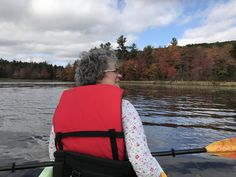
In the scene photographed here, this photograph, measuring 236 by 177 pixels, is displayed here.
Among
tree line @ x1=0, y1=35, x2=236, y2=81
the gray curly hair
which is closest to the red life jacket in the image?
the gray curly hair

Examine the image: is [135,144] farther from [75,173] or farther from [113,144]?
[75,173]

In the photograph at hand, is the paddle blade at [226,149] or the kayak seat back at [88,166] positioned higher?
the kayak seat back at [88,166]

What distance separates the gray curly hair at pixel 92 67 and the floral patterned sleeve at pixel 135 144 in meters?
0.38

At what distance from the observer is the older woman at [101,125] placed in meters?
2.73

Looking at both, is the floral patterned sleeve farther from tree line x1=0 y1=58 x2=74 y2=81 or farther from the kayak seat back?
tree line x1=0 y1=58 x2=74 y2=81

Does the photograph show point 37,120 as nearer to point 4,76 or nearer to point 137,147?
point 137,147

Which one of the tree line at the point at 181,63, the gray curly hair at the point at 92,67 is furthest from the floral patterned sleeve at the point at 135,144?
the tree line at the point at 181,63

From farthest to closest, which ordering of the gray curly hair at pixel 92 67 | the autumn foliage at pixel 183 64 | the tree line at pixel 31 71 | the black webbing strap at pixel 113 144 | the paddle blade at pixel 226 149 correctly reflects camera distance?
the tree line at pixel 31 71, the autumn foliage at pixel 183 64, the paddle blade at pixel 226 149, the gray curly hair at pixel 92 67, the black webbing strap at pixel 113 144

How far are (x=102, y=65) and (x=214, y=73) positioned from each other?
260 ft

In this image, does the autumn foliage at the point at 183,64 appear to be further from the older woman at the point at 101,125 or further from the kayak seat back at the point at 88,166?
the kayak seat back at the point at 88,166

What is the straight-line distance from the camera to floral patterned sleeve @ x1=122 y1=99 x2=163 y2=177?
2.75 metres

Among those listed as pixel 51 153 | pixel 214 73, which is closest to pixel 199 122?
pixel 51 153

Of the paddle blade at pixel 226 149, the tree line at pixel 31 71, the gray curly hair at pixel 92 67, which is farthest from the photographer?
the tree line at pixel 31 71

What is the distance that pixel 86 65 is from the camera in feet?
9.83
